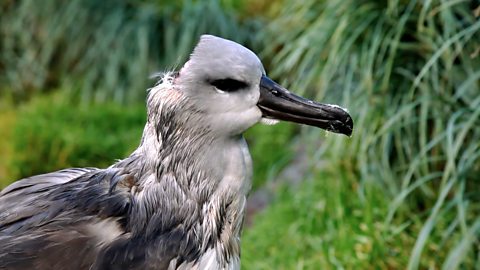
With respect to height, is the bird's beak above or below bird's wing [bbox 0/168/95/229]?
above

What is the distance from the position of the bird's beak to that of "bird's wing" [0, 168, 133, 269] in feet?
1.63

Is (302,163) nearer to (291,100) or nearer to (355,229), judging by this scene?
(355,229)

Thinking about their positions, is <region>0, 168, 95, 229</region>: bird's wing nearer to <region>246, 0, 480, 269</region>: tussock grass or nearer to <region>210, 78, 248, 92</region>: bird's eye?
<region>210, 78, 248, 92</region>: bird's eye

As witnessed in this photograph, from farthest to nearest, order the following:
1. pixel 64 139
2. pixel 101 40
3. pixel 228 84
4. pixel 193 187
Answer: pixel 101 40
pixel 64 139
pixel 193 187
pixel 228 84

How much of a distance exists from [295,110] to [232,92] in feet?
0.66

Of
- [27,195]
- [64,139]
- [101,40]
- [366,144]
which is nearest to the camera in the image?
[27,195]

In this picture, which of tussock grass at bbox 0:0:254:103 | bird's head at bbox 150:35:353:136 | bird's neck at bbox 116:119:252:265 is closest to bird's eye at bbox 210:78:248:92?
bird's head at bbox 150:35:353:136

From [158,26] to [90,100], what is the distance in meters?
0.76

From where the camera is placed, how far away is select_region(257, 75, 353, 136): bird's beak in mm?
3037

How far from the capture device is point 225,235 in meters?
3.16

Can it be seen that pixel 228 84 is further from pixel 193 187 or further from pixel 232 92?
pixel 193 187

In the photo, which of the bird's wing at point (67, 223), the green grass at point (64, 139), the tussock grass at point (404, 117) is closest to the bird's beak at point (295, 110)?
the bird's wing at point (67, 223)

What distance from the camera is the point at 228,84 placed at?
118 inches

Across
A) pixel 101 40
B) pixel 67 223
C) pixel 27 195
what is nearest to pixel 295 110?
pixel 67 223
